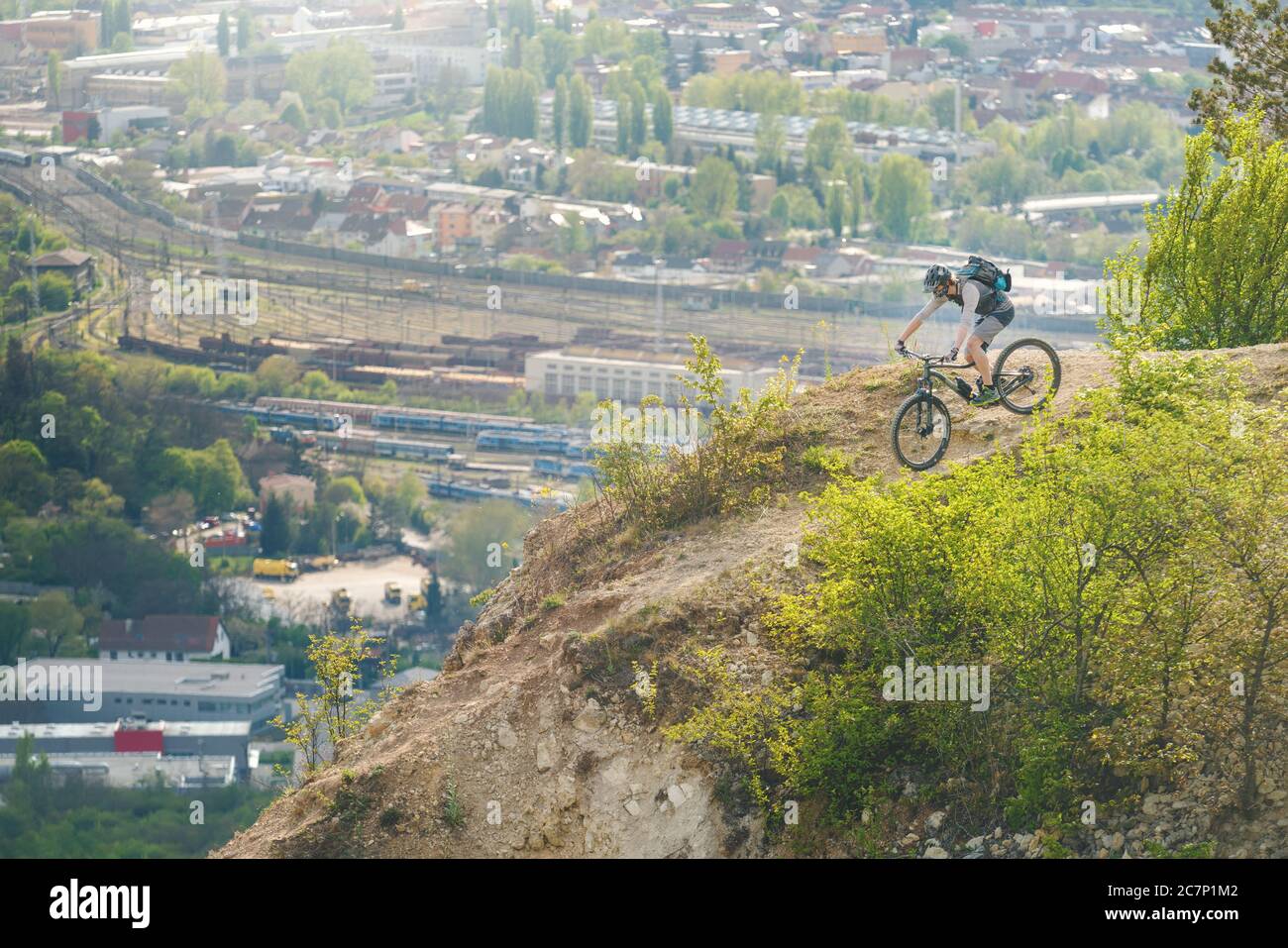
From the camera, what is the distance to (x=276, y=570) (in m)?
34.4

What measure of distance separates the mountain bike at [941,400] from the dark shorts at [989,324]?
16cm

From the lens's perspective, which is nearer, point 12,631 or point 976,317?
point 976,317

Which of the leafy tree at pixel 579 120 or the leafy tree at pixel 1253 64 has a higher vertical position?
the leafy tree at pixel 1253 64

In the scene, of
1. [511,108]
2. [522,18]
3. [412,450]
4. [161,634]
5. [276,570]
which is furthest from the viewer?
[522,18]

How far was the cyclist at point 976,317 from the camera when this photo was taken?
8945 mm

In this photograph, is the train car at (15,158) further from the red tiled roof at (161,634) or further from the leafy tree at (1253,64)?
the leafy tree at (1253,64)

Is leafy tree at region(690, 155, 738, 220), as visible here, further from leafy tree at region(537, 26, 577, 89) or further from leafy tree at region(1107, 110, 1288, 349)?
leafy tree at region(1107, 110, 1288, 349)

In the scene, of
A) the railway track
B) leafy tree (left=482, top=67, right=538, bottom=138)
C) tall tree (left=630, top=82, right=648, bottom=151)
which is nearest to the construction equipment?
the railway track

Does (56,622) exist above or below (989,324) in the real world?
below

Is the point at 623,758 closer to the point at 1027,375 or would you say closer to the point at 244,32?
the point at 1027,375

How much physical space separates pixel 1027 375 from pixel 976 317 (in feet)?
1.54

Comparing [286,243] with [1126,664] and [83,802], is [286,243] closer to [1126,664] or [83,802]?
[83,802]

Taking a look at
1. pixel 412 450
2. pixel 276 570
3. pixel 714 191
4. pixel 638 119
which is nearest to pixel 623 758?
pixel 276 570

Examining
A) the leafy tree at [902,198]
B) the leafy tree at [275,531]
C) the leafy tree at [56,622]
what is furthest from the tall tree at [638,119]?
the leafy tree at [56,622]
